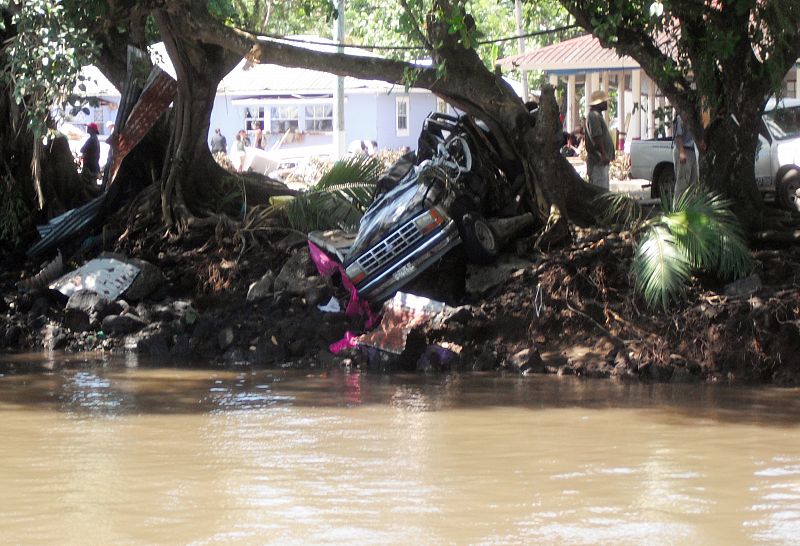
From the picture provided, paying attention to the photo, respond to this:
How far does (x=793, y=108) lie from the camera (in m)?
17.6

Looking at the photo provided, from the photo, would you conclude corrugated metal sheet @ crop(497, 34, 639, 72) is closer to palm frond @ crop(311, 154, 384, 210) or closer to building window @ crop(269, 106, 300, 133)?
building window @ crop(269, 106, 300, 133)

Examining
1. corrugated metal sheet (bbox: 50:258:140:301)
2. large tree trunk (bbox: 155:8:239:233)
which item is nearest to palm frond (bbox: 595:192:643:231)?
large tree trunk (bbox: 155:8:239:233)

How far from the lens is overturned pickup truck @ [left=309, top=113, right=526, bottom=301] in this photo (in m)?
12.1

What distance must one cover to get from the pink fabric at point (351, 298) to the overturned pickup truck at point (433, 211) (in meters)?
0.10

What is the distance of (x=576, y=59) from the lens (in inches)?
1251

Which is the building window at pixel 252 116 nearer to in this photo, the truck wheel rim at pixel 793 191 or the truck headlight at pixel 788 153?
the truck headlight at pixel 788 153

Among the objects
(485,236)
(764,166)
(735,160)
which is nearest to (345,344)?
(485,236)

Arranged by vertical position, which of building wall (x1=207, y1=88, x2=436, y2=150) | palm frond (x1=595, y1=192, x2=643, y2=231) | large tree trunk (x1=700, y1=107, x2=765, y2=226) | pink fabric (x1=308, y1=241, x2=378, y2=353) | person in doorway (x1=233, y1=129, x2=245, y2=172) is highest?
building wall (x1=207, y1=88, x2=436, y2=150)

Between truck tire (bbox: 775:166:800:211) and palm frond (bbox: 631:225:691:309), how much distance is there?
5336 mm

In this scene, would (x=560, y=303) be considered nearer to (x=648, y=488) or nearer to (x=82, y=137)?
(x=648, y=488)

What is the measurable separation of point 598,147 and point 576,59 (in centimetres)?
1562

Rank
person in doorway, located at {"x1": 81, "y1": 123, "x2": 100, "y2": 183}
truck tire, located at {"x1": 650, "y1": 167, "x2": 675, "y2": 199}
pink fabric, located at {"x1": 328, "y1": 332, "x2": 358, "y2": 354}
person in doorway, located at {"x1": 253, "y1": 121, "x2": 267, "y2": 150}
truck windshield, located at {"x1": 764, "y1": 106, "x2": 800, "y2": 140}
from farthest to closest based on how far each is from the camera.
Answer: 1. person in doorway, located at {"x1": 253, "y1": 121, "x2": 267, "y2": 150}
2. truck tire, located at {"x1": 650, "y1": 167, "x2": 675, "y2": 199}
3. person in doorway, located at {"x1": 81, "y1": 123, "x2": 100, "y2": 183}
4. truck windshield, located at {"x1": 764, "y1": 106, "x2": 800, "y2": 140}
5. pink fabric, located at {"x1": 328, "y1": 332, "x2": 358, "y2": 354}

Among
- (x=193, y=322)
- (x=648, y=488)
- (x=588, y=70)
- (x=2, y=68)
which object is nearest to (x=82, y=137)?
(x=588, y=70)

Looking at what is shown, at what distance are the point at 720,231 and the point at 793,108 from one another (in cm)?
717
